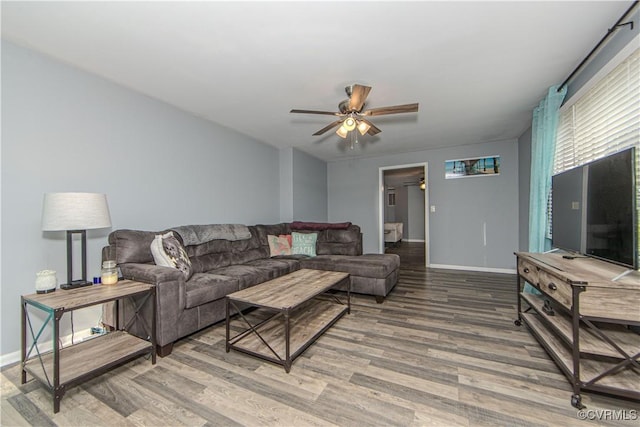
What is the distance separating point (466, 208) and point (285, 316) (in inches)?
180

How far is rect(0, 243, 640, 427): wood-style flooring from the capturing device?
1.40m

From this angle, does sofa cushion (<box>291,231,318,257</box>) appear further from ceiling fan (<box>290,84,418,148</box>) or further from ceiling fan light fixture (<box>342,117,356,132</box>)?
ceiling fan light fixture (<box>342,117,356,132</box>)

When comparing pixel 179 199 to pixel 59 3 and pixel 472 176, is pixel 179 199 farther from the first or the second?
pixel 472 176

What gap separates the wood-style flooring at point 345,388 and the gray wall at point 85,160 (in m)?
0.89

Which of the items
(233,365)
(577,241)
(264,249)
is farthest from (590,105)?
(264,249)

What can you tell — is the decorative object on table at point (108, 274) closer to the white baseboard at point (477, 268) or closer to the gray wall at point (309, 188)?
the gray wall at point (309, 188)

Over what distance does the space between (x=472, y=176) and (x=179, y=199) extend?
16.7ft

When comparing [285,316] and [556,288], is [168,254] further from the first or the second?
[556,288]

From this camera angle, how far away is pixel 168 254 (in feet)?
7.73

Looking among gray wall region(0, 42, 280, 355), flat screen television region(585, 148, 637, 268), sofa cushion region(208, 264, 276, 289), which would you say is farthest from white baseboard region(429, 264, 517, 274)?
gray wall region(0, 42, 280, 355)

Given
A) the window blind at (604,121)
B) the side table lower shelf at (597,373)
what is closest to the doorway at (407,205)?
the window blind at (604,121)

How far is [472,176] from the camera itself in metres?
4.95

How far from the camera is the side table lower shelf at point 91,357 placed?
157cm

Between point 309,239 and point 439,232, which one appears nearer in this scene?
point 309,239
